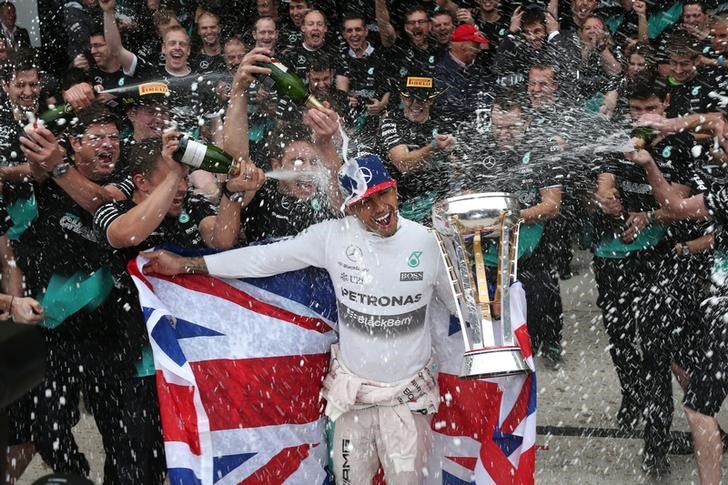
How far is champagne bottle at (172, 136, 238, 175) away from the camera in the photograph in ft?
14.3

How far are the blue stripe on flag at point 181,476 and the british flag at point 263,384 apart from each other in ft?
0.09

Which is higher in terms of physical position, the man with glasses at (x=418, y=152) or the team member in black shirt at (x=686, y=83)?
the team member in black shirt at (x=686, y=83)

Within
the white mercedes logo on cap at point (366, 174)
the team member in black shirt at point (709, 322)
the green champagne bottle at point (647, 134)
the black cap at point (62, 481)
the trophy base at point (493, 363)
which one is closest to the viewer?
the black cap at point (62, 481)

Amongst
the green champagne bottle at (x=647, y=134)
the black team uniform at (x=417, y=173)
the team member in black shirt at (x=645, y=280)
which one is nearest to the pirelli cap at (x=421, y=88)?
the black team uniform at (x=417, y=173)

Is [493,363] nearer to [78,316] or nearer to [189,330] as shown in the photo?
[189,330]

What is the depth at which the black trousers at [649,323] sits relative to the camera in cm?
553

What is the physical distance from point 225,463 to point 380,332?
2.94 feet

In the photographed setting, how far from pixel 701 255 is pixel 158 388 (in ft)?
9.47

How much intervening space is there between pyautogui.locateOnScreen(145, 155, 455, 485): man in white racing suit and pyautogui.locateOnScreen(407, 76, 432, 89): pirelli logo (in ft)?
7.75

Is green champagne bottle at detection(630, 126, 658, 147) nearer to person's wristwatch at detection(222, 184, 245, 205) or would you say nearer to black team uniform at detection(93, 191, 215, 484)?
person's wristwatch at detection(222, 184, 245, 205)

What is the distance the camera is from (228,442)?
15.0ft

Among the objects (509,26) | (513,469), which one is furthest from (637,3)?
(513,469)

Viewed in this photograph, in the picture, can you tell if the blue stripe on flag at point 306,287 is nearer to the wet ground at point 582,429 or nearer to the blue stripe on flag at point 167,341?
the blue stripe on flag at point 167,341

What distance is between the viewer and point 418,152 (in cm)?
608
